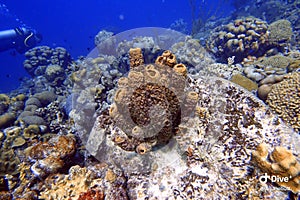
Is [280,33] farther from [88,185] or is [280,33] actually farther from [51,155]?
[51,155]

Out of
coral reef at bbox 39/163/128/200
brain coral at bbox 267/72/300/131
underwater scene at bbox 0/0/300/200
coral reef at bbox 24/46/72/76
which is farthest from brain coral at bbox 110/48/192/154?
coral reef at bbox 24/46/72/76

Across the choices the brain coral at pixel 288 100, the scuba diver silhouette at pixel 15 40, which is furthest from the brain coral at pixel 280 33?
the scuba diver silhouette at pixel 15 40

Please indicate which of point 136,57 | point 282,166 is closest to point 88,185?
point 136,57

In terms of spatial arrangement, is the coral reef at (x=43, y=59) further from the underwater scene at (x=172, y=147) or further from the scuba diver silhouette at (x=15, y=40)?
the underwater scene at (x=172, y=147)

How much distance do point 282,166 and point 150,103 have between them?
1540 mm

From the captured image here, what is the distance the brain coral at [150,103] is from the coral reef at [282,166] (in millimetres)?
1090

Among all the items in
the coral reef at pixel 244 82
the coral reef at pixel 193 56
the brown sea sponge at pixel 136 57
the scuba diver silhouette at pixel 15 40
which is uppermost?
the scuba diver silhouette at pixel 15 40

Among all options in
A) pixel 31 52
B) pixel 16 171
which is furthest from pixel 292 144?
pixel 31 52

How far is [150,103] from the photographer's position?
2270 millimetres

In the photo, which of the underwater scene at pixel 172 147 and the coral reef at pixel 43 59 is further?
the coral reef at pixel 43 59

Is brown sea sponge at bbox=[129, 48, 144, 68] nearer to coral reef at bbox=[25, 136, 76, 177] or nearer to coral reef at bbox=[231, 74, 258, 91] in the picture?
coral reef at bbox=[25, 136, 76, 177]

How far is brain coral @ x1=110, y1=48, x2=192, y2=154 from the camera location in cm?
227

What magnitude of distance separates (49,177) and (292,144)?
329 centimetres

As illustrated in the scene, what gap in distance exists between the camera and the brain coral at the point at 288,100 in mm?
3202
